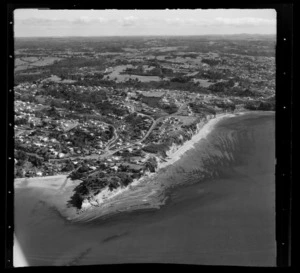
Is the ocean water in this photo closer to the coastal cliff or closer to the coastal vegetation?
the coastal cliff

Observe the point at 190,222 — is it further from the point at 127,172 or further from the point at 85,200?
the point at 85,200

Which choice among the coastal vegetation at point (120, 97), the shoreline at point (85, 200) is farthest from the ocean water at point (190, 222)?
the coastal vegetation at point (120, 97)

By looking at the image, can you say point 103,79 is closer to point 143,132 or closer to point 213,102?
point 143,132

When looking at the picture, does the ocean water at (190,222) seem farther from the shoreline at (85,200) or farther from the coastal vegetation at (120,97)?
the coastal vegetation at (120,97)

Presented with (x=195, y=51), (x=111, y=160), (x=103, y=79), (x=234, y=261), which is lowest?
(x=234, y=261)

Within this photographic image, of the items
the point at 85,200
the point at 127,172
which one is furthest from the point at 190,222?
the point at 85,200

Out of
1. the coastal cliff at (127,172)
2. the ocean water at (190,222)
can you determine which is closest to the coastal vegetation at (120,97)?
the coastal cliff at (127,172)

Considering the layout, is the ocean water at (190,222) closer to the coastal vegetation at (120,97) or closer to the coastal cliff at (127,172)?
the coastal cliff at (127,172)

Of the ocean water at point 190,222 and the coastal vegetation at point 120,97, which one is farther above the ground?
the coastal vegetation at point 120,97
